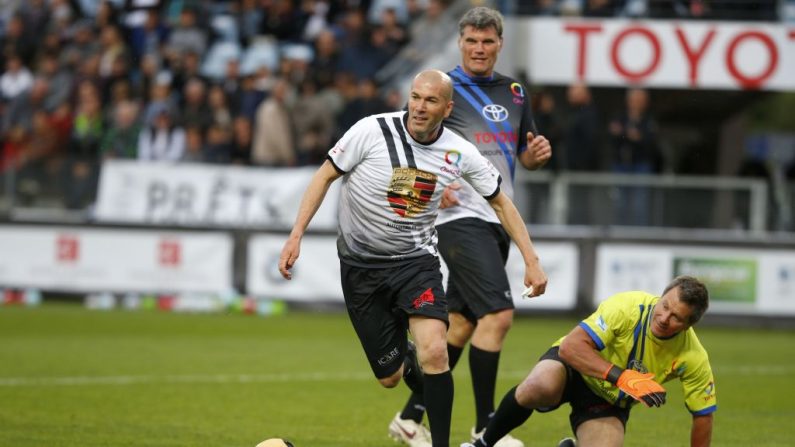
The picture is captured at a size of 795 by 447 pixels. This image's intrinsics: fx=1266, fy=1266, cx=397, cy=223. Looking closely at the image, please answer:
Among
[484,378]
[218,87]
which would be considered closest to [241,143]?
[218,87]

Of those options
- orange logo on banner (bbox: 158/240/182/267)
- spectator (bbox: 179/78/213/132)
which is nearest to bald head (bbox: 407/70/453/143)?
orange logo on banner (bbox: 158/240/182/267)

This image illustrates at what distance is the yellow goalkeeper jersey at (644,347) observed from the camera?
6.90m

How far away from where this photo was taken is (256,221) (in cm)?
1930

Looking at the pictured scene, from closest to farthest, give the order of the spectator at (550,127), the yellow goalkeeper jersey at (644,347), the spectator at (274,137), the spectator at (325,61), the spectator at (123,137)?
the yellow goalkeeper jersey at (644,347) < the spectator at (550,127) < the spectator at (274,137) < the spectator at (123,137) < the spectator at (325,61)

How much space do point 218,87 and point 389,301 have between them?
46.9ft

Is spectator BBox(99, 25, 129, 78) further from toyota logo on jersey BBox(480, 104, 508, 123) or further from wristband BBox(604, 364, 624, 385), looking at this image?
wristband BBox(604, 364, 624, 385)

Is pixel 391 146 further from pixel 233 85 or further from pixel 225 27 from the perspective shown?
pixel 225 27

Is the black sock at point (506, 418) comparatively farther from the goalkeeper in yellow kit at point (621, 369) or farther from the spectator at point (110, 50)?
the spectator at point (110, 50)

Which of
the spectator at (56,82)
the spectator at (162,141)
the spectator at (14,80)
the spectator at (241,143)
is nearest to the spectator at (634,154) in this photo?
the spectator at (241,143)

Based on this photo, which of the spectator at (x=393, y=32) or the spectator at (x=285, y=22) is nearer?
the spectator at (x=393, y=32)

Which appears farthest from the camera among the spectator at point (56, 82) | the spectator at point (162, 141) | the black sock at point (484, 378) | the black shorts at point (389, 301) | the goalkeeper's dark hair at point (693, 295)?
the spectator at point (56, 82)

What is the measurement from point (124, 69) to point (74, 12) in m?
3.63

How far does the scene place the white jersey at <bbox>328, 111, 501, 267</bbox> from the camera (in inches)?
290

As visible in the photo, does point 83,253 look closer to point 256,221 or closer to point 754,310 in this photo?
point 256,221
